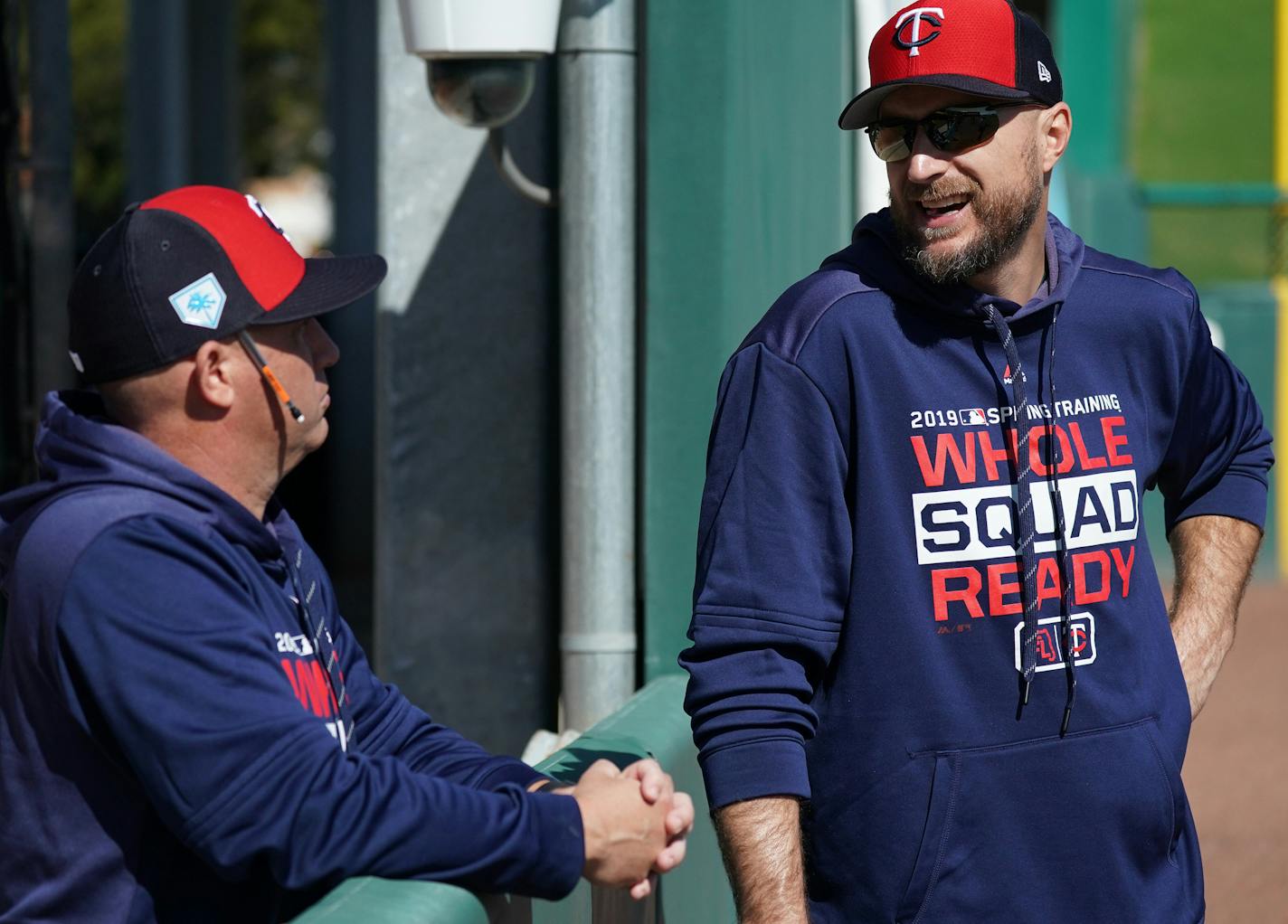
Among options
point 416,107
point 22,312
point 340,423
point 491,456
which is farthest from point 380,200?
point 340,423

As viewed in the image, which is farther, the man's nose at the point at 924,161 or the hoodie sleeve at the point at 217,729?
the man's nose at the point at 924,161

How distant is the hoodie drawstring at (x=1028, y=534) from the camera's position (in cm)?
254

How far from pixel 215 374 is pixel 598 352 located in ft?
6.72

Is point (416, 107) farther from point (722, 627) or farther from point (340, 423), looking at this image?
point (340, 423)

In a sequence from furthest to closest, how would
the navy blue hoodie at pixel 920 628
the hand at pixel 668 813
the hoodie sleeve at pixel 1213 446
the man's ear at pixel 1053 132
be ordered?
the hoodie sleeve at pixel 1213 446 → the man's ear at pixel 1053 132 → the navy blue hoodie at pixel 920 628 → the hand at pixel 668 813

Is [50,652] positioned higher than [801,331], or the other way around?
[801,331]

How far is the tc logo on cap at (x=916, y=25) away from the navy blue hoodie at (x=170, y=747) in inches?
48.3

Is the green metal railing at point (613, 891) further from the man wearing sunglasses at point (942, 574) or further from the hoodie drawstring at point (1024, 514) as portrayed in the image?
the hoodie drawstring at point (1024, 514)

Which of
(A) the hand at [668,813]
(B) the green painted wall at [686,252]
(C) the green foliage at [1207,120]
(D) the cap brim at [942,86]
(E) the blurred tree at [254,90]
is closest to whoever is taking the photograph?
(A) the hand at [668,813]

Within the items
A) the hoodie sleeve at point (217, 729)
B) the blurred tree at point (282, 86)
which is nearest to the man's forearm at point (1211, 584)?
the hoodie sleeve at point (217, 729)

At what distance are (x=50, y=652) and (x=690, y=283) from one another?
242 cm

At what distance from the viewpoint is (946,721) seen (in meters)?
2.52

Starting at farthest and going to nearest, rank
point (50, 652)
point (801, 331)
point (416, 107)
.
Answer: point (416, 107)
point (801, 331)
point (50, 652)

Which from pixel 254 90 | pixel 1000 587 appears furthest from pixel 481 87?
pixel 254 90
